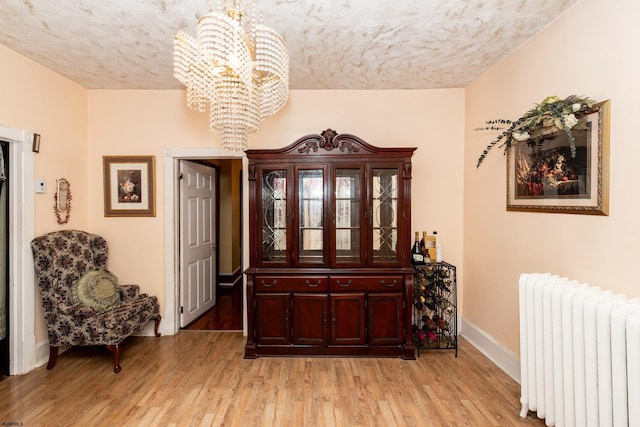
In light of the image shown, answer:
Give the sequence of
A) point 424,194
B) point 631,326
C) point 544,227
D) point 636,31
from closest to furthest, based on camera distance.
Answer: point 631,326, point 636,31, point 544,227, point 424,194

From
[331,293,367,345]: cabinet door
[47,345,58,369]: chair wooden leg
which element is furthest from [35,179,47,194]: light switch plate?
[331,293,367,345]: cabinet door

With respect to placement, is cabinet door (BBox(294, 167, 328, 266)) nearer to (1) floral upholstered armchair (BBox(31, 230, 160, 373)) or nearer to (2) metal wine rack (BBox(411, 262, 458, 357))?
(2) metal wine rack (BBox(411, 262, 458, 357))

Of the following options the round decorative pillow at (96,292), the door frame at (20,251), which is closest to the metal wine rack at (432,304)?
the round decorative pillow at (96,292)

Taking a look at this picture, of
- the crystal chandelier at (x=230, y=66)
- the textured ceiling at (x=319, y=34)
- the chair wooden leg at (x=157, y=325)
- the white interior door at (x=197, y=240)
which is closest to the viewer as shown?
the crystal chandelier at (x=230, y=66)

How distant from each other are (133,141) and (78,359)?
2262 millimetres

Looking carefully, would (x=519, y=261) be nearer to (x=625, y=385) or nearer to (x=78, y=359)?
(x=625, y=385)

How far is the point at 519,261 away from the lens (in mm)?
2611

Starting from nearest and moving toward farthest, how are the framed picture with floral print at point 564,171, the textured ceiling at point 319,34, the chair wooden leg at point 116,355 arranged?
the framed picture with floral print at point 564,171
the textured ceiling at point 319,34
the chair wooden leg at point 116,355

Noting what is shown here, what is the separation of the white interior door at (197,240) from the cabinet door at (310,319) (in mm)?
1582

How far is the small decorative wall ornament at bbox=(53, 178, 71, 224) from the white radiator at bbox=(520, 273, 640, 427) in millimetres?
4043

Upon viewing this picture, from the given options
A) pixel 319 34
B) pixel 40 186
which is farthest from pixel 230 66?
pixel 40 186

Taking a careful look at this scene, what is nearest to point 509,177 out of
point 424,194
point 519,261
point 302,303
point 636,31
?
point 519,261

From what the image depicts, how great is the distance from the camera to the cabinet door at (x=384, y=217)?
9.95ft

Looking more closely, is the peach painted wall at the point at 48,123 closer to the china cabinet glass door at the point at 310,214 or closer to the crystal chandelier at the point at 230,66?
the crystal chandelier at the point at 230,66
